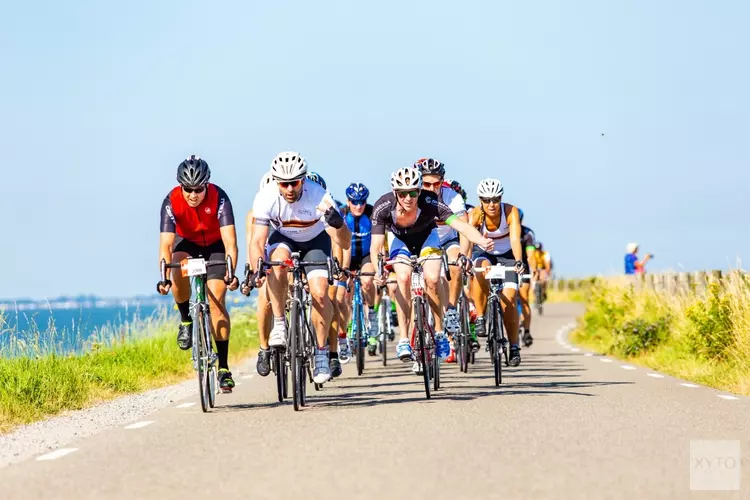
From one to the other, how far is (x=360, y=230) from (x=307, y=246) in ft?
18.9

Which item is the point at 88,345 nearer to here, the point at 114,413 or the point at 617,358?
the point at 114,413

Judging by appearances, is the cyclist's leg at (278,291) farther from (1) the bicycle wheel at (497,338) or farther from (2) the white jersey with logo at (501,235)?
(2) the white jersey with logo at (501,235)

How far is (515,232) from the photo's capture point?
57.1 feet

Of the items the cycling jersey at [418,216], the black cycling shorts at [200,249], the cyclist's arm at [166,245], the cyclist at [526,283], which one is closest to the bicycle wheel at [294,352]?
the black cycling shorts at [200,249]

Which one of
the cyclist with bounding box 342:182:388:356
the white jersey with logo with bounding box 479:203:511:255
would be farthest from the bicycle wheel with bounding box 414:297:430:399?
the cyclist with bounding box 342:182:388:356

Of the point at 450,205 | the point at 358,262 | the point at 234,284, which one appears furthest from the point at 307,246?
the point at 358,262

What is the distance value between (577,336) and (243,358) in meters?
9.10

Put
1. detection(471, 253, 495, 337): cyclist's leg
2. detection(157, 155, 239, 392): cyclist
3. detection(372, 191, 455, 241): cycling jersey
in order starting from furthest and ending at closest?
detection(471, 253, 495, 337): cyclist's leg
detection(372, 191, 455, 241): cycling jersey
detection(157, 155, 239, 392): cyclist

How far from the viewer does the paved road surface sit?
8336 millimetres

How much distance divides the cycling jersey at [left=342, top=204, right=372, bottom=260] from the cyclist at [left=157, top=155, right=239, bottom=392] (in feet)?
19.1

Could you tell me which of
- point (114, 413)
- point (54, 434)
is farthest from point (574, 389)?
point (54, 434)

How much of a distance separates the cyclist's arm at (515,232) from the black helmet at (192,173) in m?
5.02

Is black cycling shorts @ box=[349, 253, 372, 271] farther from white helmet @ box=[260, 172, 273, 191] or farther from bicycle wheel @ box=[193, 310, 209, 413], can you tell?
bicycle wheel @ box=[193, 310, 209, 413]

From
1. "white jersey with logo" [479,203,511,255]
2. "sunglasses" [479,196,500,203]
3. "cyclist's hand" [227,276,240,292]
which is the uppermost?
"sunglasses" [479,196,500,203]
